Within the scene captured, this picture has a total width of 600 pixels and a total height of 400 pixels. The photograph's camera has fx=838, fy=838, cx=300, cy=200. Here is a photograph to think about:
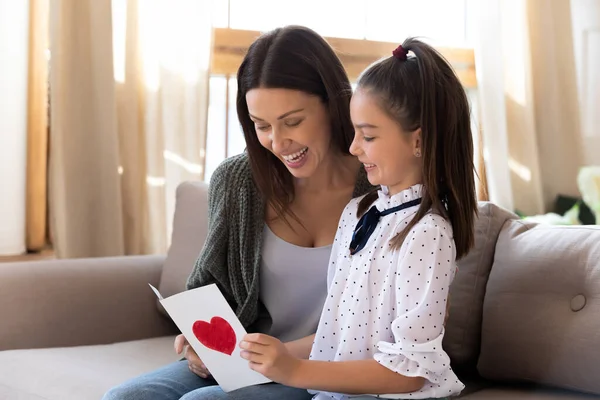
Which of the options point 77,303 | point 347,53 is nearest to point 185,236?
point 77,303

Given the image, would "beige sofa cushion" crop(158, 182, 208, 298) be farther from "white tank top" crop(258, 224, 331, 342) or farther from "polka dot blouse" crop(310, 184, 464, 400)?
"polka dot blouse" crop(310, 184, 464, 400)

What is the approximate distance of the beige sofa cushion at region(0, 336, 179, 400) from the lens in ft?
5.54

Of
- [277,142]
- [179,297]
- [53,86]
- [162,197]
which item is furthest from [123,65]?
[179,297]

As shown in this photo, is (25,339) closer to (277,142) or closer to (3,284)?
(3,284)

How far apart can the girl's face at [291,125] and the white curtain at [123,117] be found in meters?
1.08

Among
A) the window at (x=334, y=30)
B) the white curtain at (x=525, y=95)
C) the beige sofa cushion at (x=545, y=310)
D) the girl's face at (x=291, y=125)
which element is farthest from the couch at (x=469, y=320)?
the white curtain at (x=525, y=95)

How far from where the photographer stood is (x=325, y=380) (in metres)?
1.32

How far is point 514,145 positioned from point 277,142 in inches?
82.4

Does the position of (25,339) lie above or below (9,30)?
below

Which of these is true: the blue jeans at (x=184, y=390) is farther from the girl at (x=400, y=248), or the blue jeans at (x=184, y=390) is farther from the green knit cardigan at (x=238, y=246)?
the green knit cardigan at (x=238, y=246)

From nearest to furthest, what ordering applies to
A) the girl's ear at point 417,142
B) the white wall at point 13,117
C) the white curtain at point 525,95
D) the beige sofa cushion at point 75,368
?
1. the girl's ear at point 417,142
2. the beige sofa cushion at point 75,368
3. the white wall at point 13,117
4. the white curtain at point 525,95

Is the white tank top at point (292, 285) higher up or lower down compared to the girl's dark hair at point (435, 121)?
lower down

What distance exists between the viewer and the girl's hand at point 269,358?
1316 mm

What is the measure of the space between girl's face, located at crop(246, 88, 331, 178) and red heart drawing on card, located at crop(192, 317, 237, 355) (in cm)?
36
